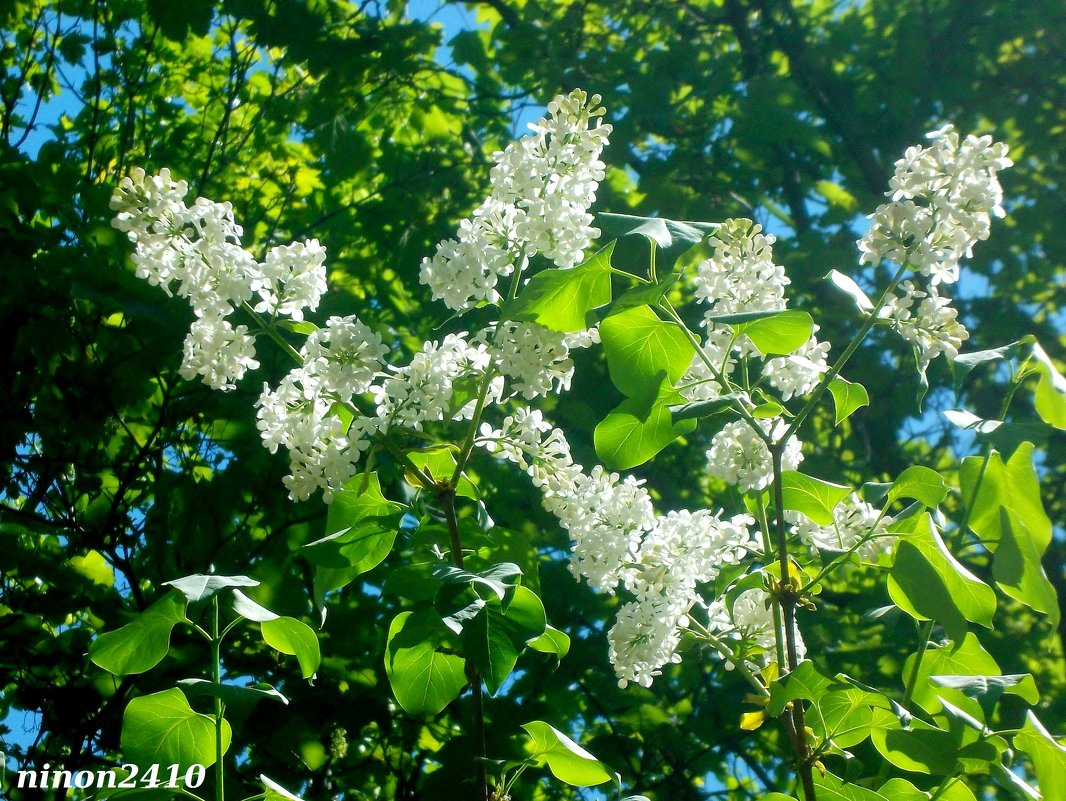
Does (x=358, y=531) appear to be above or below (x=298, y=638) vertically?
above

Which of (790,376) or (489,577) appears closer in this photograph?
(489,577)

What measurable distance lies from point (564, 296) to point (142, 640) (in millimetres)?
513

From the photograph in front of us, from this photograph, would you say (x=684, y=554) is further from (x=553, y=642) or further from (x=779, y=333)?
(x=779, y=333)

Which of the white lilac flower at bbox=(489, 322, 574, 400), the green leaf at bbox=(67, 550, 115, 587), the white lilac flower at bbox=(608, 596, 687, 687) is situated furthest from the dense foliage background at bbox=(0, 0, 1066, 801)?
the white lilac flower at bbox=(489, 322, 574, 400)

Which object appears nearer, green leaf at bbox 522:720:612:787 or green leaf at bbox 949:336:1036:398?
green leaf at bbox 949:336:1036:398

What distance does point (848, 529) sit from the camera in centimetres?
117

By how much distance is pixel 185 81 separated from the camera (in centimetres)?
408

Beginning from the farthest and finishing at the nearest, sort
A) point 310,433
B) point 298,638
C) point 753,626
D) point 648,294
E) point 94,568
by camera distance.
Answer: point 94,568, point 753,626, point 310,433, point 298,638, point 648,294

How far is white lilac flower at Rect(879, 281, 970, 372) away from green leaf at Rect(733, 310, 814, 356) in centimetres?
11

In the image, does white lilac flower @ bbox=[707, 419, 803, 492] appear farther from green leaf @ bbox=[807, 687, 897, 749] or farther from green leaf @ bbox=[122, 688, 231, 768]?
green leaf @ bbox=[122, 688, 231, 768]

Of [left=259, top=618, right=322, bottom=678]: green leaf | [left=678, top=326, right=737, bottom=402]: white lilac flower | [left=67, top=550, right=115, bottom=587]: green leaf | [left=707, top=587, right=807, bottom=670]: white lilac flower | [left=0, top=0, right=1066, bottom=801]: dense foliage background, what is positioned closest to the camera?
[left=259, top=618, right=322, bottom=678]: green leaf

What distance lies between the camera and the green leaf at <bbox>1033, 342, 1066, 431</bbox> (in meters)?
0.82

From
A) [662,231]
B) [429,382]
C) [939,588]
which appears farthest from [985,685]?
[429,382]

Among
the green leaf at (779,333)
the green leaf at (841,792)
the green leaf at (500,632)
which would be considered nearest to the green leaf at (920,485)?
the green leaf at (779,333)
